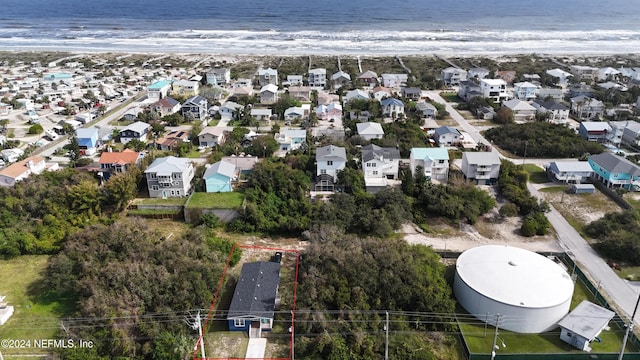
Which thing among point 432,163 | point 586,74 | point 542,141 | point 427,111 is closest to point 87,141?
point 432,163

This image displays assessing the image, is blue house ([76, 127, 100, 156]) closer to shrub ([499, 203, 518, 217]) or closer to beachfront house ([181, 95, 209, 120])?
beachfront house ([181, 95, 209, 120])

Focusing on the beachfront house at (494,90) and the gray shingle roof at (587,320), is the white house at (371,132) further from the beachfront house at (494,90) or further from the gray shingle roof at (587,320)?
the gray shingle roof at (587,320)

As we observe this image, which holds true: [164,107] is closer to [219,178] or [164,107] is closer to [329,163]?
[219,178]

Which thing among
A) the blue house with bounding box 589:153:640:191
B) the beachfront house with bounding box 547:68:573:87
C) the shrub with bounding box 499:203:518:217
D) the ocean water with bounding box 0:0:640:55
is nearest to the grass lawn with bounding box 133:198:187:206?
the shrub with bounding box 499:203:518:217

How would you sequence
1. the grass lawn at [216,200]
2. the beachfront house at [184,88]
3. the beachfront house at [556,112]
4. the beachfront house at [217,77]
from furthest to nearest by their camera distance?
the beachfront house at [217,77] < the beachfront house at [184,88] < the beachfront house at [556,112] < the grass lawn at [216,200]

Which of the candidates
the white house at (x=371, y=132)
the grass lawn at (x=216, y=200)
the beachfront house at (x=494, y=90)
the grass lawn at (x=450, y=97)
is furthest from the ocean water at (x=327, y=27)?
the grass lawn at (x=216, y=200)
